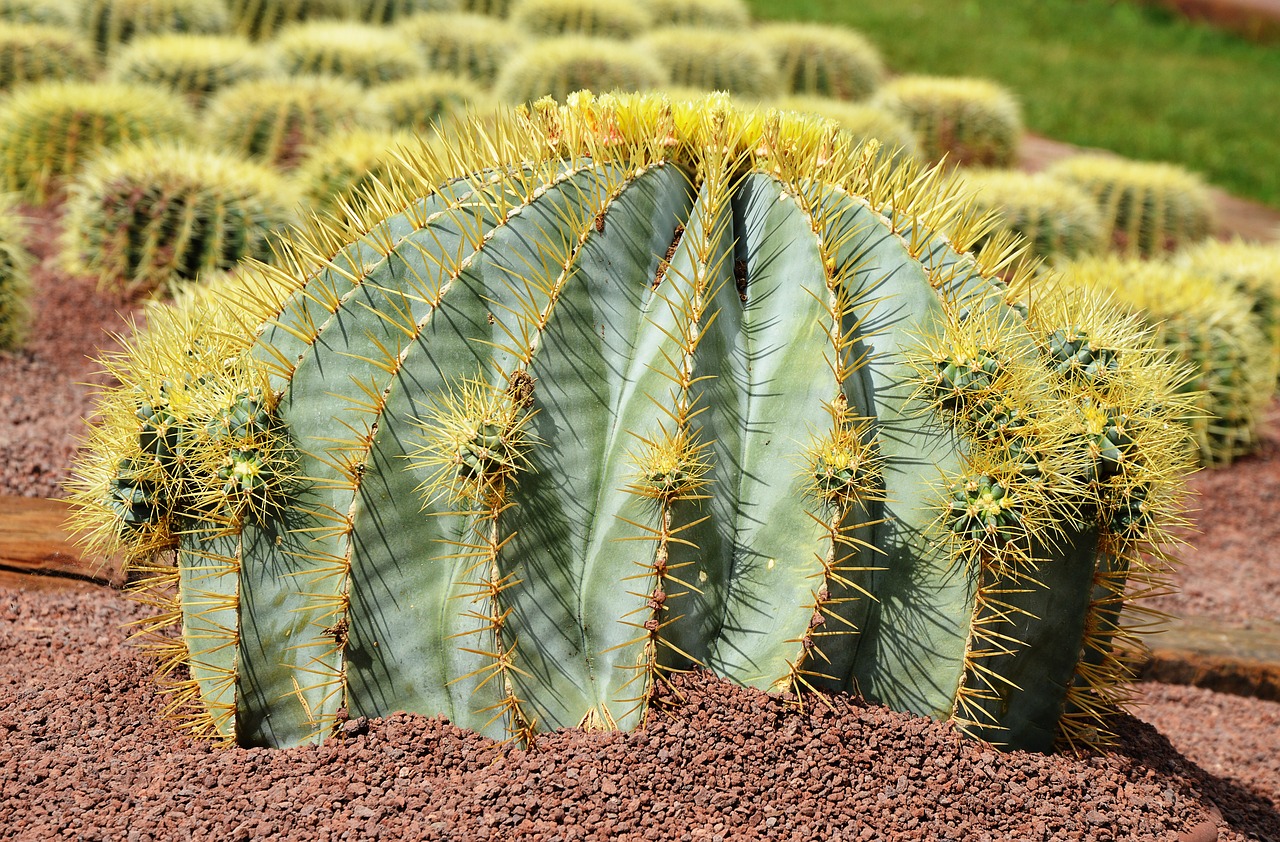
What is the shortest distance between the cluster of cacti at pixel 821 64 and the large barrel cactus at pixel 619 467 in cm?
942

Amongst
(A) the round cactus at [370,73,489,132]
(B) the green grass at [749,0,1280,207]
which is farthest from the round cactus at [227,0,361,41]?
(B) the green grass at [749,0,1280,207]

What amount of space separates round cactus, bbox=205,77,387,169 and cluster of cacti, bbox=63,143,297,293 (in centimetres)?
197

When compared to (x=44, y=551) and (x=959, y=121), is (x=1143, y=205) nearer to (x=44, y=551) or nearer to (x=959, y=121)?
(x=959, y=121)

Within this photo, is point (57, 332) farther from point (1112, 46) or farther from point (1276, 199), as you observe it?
point (1112, 46)

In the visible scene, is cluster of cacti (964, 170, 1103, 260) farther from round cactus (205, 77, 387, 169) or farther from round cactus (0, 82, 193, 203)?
round cactus (0, 82, 193, 203)

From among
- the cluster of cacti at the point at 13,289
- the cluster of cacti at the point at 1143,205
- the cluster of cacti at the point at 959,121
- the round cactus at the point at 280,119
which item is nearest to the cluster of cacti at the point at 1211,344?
the cluster of cacti at the point at 1143,205

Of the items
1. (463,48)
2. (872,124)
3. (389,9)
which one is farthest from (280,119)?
(389,9)

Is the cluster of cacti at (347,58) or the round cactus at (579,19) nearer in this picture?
the cluster of cacti at (347,58)

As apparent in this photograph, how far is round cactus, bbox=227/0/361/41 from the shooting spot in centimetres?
1143

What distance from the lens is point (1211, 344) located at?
605cm

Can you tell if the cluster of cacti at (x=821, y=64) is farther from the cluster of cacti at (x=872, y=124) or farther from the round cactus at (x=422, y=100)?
the round cactus at (x=422, y=100)

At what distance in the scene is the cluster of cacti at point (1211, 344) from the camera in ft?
19.7

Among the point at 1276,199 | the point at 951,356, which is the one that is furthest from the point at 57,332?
the point at 1276,199

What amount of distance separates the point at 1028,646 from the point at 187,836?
5.25 feet
